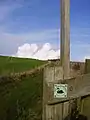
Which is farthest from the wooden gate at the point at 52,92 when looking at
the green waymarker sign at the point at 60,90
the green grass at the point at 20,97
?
the green grass at the point at 20,97

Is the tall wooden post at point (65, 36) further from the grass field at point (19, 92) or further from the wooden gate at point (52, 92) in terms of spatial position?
the grass field at point (19, 92)

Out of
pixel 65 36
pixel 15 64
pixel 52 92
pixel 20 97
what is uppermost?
pixel 65 36

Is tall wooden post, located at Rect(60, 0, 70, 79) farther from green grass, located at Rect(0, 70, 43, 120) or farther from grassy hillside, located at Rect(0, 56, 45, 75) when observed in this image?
green grass, located at Rect(0, 70, 43, 120)

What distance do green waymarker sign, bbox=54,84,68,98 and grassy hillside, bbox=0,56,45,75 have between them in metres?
1.74

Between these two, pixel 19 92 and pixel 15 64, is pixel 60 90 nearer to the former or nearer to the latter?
pixel 15 64

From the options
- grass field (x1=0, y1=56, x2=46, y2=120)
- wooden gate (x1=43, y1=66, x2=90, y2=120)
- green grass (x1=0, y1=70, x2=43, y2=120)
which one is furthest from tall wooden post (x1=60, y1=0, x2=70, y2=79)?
green grass (x1=0, y1=70, x2=43, y2=120)

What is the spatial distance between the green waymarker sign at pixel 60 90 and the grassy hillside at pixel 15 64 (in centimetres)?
174

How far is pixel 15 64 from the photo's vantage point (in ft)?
14.0

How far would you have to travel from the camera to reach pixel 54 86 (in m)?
2.31

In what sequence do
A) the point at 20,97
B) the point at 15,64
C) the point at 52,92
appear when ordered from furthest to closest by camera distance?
the point at 20,97
the point at 15,64
the point at 52,92

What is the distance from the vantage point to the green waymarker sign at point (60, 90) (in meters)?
2.32

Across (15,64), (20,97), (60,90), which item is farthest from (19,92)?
(60,90)

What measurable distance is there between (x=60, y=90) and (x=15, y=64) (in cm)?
201

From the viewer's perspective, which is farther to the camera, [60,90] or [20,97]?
[20,97]
